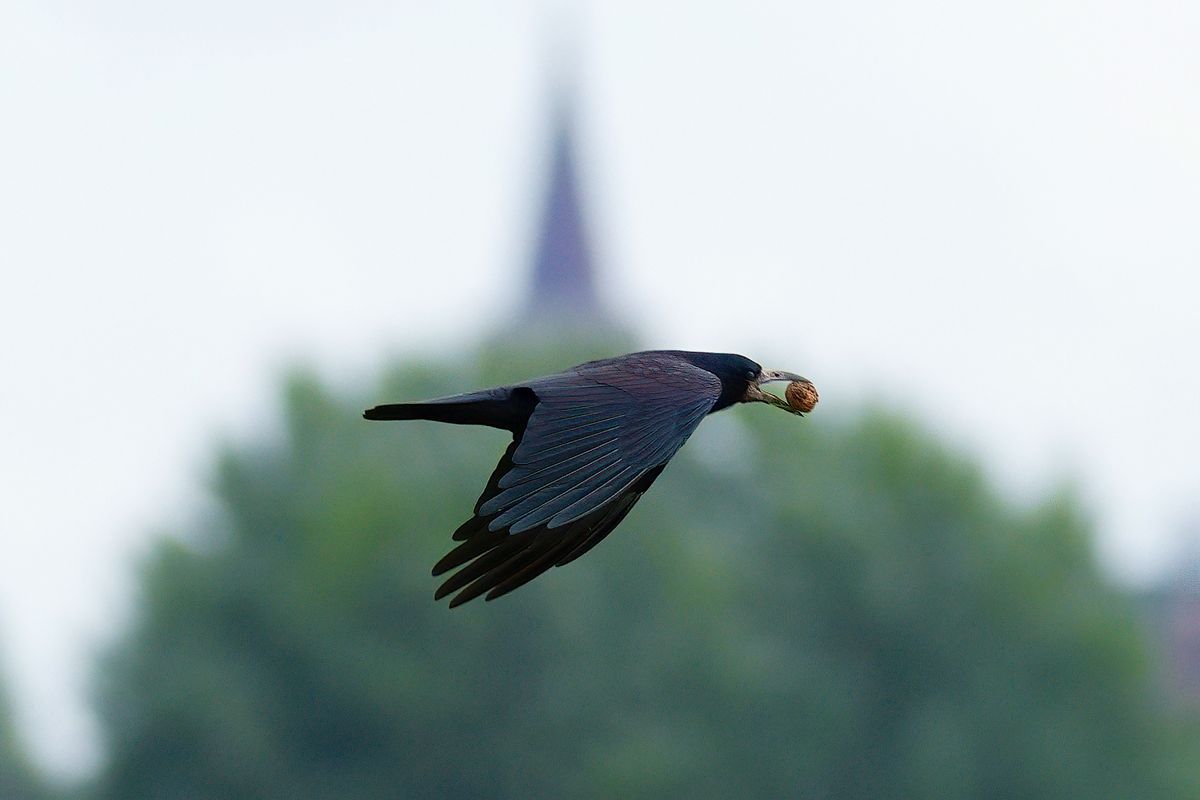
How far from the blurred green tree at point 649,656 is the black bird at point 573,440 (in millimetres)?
23305

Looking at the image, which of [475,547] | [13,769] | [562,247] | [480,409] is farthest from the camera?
[562,247]

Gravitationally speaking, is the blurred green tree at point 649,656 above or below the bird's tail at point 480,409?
below

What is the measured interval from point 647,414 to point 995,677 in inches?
1072

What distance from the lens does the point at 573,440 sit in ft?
19.7

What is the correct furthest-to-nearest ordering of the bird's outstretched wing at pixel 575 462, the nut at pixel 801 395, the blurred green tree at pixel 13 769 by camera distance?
1. the blurred green tree at pixel 13 769
2. the nut at pixel 801 395
3. the bird's outstretched wing at pixel 575 462

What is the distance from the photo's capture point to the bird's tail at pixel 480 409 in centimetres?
620

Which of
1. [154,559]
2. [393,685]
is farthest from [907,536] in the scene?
[154,559]

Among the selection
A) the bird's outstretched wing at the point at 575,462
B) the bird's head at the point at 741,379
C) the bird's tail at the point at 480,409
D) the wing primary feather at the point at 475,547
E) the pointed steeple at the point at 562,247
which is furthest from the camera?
the pointed steeple at the point at 562,247

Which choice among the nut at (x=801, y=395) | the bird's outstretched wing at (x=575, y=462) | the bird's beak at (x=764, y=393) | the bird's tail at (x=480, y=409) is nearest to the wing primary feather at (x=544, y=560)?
the bird's outstretched wing at (x=575, y=462)

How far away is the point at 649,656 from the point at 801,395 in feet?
82.6

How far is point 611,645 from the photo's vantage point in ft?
105

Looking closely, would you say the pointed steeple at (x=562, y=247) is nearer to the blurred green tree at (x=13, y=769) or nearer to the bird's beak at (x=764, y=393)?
the blurred green tree at (x=13, y=769)

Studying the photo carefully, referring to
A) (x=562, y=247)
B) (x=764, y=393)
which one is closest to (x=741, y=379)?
(x=764, y=393)

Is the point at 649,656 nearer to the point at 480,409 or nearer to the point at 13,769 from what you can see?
the point at 13,769
